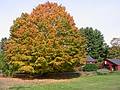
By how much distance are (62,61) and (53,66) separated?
186cm

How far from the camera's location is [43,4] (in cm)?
6912

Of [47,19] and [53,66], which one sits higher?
[47,19]

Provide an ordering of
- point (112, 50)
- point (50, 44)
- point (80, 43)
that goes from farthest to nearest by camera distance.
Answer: point (112, 50), point (80, 43), point (50, 44)

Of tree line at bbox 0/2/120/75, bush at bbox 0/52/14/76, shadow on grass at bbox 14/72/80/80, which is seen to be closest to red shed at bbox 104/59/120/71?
shadow on grass at bbox 14/72/80/80

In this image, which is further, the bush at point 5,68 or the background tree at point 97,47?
the background tree at point 97,47

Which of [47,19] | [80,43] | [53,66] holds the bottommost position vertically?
[53,66]

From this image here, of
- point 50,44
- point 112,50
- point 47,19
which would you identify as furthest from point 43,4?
point 112,50

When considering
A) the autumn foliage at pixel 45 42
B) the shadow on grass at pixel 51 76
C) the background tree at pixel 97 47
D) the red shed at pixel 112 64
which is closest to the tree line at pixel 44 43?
the autumn foliage at pixel 45 42

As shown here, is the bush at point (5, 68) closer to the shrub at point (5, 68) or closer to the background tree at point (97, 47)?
the shrub at point (5, 68)

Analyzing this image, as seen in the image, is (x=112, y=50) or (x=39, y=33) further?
(x=112, y=50)

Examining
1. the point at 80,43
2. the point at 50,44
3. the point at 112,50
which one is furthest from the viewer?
the point at 112,50

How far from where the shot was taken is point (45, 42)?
2470 inches

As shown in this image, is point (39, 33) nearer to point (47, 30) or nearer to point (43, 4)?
point (47, 30)

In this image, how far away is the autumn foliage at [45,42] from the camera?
62.5 m
